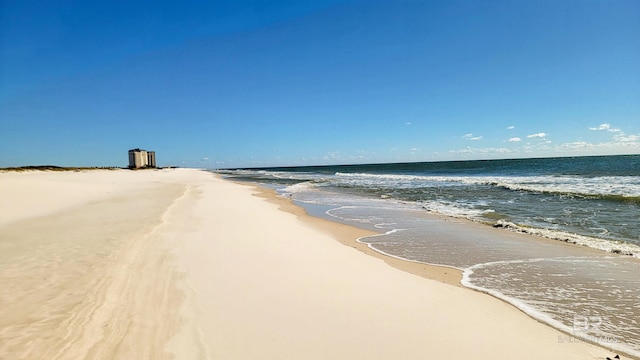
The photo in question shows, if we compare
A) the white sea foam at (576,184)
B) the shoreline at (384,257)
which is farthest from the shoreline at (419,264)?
the white sea foam at (576,184)

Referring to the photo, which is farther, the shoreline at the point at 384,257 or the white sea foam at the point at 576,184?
the white sea foam at the point at 576,184

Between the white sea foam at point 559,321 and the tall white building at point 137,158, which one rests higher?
the tall white building at point 137,158

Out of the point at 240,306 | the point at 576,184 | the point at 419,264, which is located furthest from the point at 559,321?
the point at 576,184

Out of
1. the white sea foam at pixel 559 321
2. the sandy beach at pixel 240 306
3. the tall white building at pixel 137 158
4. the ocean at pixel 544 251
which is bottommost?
the ocean at pixel 544 251

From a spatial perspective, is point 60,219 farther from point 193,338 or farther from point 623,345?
point 623,345

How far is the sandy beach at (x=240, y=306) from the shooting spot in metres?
3.53

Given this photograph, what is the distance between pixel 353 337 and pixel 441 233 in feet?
23.8

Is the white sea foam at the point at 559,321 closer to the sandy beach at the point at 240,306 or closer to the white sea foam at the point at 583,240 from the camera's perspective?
the sandy beach at the point at 240,306

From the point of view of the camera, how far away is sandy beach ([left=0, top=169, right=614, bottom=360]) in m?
3.53

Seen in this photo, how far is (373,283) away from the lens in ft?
18.3

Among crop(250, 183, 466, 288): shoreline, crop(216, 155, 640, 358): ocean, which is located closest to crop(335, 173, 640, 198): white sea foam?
crop(216, 155, 640, 358): ocean

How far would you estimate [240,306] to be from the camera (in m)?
4.55

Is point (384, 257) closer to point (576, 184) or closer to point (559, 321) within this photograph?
point (559, 321)

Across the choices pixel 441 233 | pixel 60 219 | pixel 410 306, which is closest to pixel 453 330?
pixel 410 306
